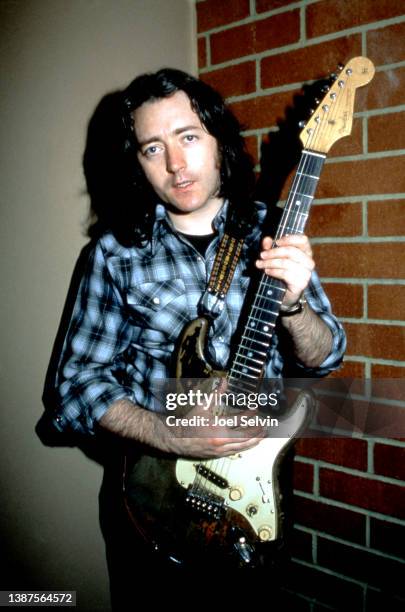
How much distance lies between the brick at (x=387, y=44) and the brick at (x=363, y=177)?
0.25 meters

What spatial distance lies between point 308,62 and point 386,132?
0.32 m

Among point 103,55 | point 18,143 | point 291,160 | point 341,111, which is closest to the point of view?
point 341,111

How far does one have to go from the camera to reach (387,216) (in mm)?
1193

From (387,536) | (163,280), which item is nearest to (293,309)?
(163,280)

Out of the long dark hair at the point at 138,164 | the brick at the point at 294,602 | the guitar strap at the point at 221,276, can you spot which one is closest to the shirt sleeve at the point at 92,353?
the long dark hair at the point at 138,164


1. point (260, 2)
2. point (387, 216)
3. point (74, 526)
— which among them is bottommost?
point (74, 526)

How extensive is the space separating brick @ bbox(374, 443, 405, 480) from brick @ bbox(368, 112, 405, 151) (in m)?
0.85

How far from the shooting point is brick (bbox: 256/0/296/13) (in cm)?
129

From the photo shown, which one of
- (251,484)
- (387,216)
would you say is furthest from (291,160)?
(251,484)

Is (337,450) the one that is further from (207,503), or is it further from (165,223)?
(165,223)

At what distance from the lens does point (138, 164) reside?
1.33 metres

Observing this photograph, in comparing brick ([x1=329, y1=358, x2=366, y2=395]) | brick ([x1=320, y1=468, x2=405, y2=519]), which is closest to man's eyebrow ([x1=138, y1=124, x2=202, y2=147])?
brick ([x1=329, y1=358, x2=366, y2=395])

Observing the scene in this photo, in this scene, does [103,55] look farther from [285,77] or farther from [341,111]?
[341,111]

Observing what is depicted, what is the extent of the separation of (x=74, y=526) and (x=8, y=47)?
1316 mm
